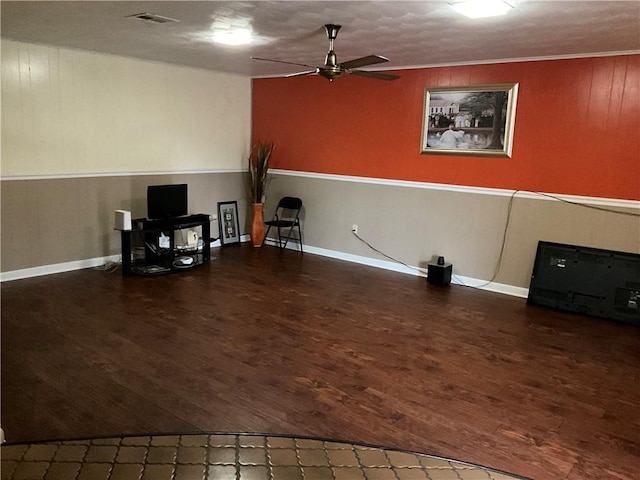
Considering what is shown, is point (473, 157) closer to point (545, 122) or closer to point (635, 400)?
point (545, 122)

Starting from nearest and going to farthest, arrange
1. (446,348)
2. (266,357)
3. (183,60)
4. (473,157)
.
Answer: (266,357) < (446,348) < (473,157) < (183,60)

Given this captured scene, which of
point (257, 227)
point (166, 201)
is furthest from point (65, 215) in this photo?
point (257, 227)

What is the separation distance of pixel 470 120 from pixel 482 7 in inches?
89.2

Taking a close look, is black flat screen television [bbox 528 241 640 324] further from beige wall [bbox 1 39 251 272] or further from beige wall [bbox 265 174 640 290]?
beige wall [bbox 1 39 251 272]

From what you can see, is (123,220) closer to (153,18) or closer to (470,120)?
(153,18)

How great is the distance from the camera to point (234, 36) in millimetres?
4320

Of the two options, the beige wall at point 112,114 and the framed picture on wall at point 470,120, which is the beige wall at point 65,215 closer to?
the beige wall at point 112,114

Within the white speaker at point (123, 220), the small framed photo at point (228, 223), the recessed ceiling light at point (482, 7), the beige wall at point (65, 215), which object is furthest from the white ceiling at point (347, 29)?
the small framed photo at point (228, 223)

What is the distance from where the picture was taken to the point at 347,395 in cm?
318

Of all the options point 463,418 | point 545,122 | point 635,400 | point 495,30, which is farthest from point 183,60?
point 635,400

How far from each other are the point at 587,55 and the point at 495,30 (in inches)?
54.6

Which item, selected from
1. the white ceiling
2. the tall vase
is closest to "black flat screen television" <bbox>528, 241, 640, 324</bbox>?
the white ceiling

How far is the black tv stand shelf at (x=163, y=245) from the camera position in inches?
218

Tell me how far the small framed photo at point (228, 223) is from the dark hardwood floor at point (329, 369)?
5.94ft
